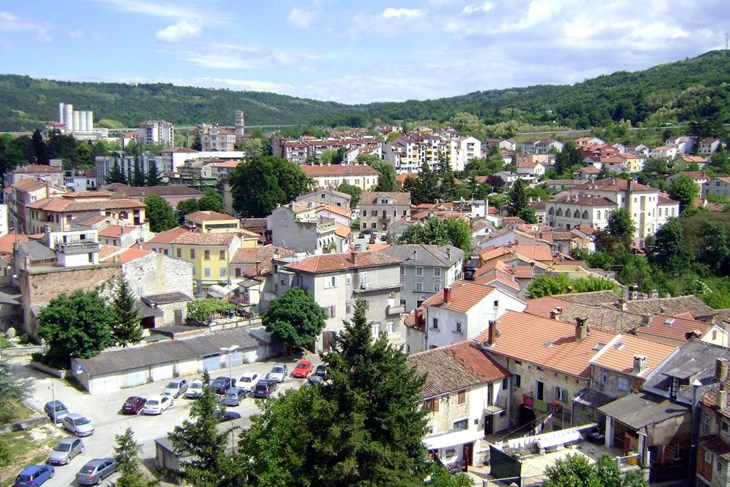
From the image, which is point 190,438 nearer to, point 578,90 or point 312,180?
point 312,180

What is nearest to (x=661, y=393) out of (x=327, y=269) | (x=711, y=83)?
(x=327, y=269)

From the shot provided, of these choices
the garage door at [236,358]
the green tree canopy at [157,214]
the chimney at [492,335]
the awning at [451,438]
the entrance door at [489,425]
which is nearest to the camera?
the awning at [451,438]

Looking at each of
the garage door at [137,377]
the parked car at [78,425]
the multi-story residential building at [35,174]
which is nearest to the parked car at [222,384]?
the garage door at [137,377]

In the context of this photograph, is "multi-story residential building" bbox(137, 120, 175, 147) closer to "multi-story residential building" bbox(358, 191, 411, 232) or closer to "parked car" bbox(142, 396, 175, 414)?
"multi-story residential building" bbox(358, 191, 411, 232)

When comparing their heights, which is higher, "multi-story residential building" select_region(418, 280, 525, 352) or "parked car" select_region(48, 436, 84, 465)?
"multi-story residential building" select_region(418, 280, 525, 352)

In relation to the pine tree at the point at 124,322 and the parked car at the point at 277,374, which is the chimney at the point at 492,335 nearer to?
the parked car at the point at 277,374

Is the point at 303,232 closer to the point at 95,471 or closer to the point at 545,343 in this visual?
the point at 545,343

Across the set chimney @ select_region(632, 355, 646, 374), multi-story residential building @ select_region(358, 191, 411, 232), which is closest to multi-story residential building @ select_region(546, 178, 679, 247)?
multi-story residential building @ select_region(358, 191, 411, 232)
